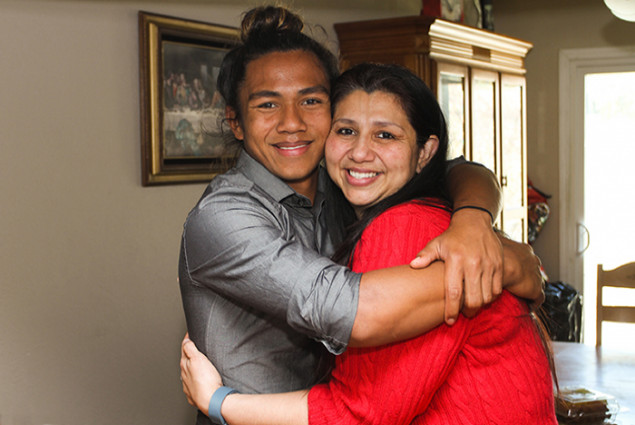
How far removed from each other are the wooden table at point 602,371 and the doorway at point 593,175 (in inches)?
104

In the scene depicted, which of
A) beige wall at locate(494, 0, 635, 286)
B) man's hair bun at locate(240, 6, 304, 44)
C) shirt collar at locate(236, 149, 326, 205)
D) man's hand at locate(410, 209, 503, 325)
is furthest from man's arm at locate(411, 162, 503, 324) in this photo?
beige wall at locate(494, 0, 635, 286)

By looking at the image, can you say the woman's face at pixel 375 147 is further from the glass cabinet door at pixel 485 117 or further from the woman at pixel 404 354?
the glass cabinet door at pixel 485 117

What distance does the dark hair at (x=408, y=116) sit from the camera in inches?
52.4

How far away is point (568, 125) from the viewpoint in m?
5.07

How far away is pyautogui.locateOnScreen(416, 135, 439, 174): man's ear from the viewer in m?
1.41

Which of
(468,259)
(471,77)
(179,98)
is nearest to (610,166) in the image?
(471,77)

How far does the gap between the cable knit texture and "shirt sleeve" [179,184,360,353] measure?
0.09 m

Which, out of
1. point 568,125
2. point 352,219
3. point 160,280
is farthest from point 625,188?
point 352,219

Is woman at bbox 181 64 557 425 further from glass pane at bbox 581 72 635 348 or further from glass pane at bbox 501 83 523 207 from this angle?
glass pane at bbox 581 72 635 348

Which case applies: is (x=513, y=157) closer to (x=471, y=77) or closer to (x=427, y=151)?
(x=471, y=77)

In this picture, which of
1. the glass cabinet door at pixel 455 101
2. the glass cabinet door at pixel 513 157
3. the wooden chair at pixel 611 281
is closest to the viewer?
the wooden chair at pixel 611 281

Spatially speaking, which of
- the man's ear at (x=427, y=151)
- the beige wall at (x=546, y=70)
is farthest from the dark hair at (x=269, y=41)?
the beige wall at (x=546, y=70)

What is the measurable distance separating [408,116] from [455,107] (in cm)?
259

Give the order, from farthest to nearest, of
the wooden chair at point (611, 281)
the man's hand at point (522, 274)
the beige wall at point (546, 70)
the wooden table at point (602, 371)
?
the beige wall at point (546, 70) → the wooden chair at point (611, 281) → the wooden table at point (602, 371) → the man's hand at point (522, 274)
